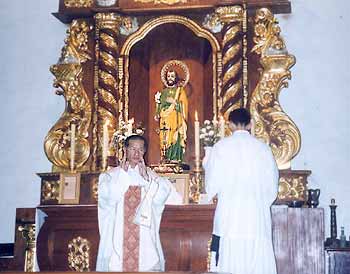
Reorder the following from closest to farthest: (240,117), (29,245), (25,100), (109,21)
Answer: (240,117)
(29,245)
(109,21)
(25,100)

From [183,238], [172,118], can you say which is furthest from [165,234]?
[172,118]

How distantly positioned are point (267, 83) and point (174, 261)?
7.10ft

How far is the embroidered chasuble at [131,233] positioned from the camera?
670cm

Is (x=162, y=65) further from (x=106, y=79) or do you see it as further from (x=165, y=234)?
(x=165, y=234)

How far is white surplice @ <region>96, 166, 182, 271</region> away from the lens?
6.70 m

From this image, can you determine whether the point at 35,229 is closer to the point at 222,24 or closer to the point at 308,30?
the point at 222,24

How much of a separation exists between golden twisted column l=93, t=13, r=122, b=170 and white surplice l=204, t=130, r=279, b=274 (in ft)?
7.15

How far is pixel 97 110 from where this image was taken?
28.0ft

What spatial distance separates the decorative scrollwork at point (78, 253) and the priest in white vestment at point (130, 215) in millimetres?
1047

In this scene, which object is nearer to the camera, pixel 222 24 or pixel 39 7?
pixel 222 24

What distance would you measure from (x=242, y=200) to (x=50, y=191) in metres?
2.74

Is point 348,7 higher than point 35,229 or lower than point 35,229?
higher

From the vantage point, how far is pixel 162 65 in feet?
29.8

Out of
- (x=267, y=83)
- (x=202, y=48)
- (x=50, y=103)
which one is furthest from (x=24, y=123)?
(x=267, y=83)
